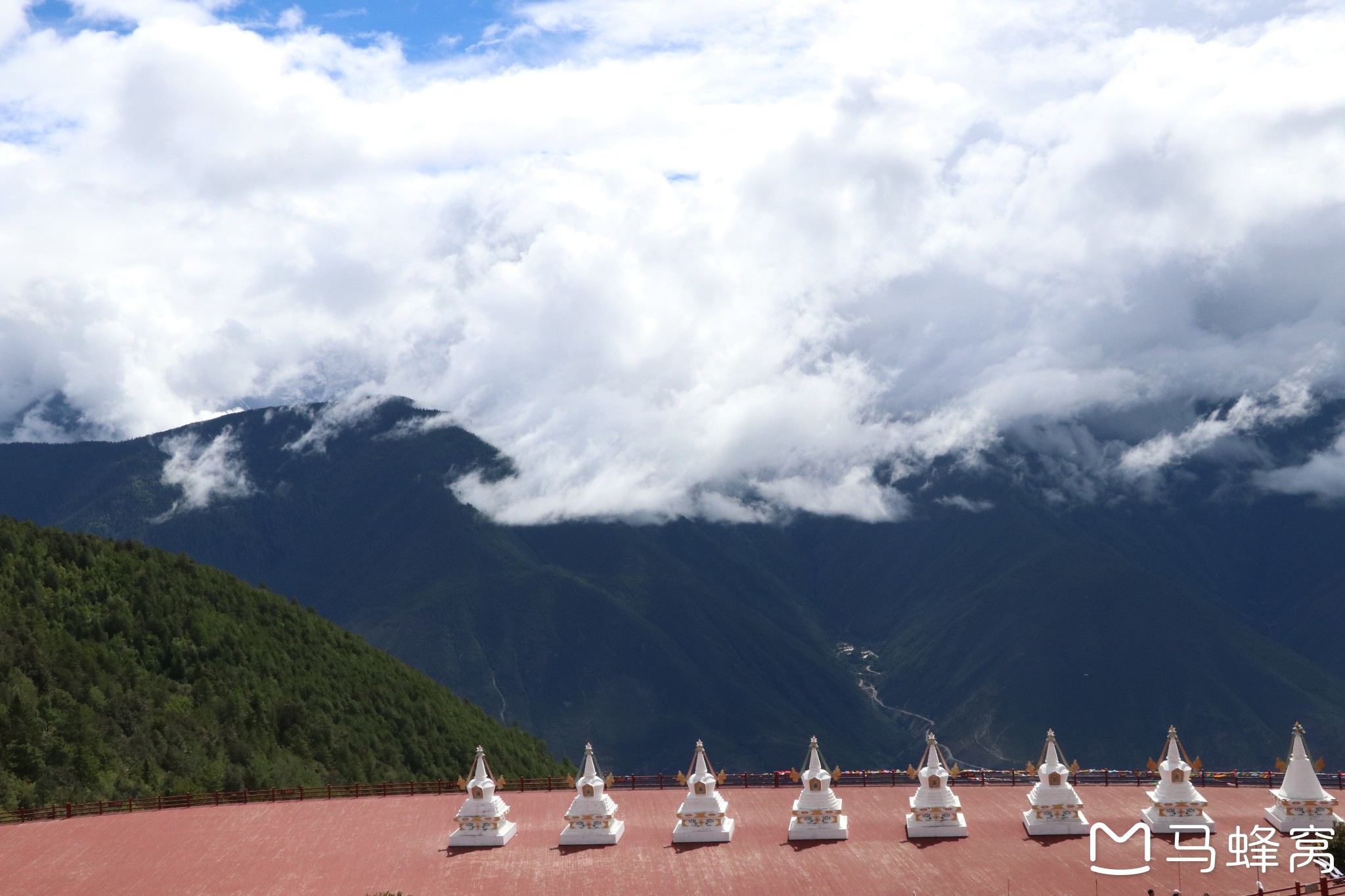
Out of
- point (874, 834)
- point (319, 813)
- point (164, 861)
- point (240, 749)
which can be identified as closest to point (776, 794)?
point (874, 834)

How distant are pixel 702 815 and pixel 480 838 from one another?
10.7 metres

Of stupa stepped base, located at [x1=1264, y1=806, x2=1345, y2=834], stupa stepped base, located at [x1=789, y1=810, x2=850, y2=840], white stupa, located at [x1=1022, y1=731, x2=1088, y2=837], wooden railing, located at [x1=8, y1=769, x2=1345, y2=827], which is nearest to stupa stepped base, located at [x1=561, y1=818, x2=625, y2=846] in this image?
wooden railing, located at [x1=8, y1=769, x2=1345, y2=827]

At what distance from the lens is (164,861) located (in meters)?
68.5

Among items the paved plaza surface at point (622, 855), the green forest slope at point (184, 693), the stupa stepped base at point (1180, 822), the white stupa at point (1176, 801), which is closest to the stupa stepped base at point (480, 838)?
the paved plaza surface at point (622, 855)

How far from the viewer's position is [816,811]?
6844 cm

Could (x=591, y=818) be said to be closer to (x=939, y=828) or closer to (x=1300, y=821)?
(x=939, y=828)

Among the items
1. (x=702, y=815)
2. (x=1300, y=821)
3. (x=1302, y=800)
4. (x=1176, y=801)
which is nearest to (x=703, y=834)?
(x=702, y=815)

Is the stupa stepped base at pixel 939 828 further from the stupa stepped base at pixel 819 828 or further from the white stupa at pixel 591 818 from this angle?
the white stupa at pixel 591 818

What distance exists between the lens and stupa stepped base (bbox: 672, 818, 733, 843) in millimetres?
68188

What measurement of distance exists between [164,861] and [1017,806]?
4165cm

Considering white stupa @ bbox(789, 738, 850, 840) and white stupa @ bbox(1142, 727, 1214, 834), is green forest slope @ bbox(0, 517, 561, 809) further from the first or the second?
white stupa @ bbox(1142, 727, 1214, 834)

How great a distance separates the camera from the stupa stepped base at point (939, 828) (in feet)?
222

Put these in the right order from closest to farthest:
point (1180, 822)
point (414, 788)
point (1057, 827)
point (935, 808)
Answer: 1. point (1180, 822)
2. point (1057, 827)
3. point (935, 808)
4. point (414, 788)

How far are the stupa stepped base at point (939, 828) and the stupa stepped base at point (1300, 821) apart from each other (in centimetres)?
1426
